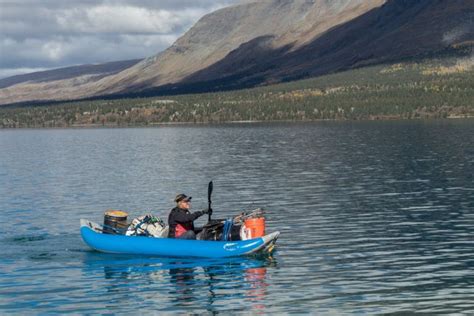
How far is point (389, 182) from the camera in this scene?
7350cm

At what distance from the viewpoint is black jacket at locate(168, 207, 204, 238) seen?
4194 cm

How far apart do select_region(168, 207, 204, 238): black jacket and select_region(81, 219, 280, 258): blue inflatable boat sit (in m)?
0.71

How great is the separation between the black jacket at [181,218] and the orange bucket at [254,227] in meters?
2.28

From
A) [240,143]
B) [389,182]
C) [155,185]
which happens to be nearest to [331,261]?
[389,182]

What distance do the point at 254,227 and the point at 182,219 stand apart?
132 inches

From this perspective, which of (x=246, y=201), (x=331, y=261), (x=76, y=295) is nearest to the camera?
(x=76, y=295)

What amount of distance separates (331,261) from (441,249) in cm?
579

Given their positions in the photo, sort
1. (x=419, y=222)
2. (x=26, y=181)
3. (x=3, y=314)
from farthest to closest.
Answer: (x=26, y=181) → (x=419, y=222) → (x=3, y=314)

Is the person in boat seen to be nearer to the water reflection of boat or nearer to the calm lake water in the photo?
the water reflection of boat

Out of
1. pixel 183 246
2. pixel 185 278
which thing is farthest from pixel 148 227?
pixel 185 278

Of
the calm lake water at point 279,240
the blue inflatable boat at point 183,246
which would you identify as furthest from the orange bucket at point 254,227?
the calm lake water at point 279,240

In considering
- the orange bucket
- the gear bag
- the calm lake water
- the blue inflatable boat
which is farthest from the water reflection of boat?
the gear bag

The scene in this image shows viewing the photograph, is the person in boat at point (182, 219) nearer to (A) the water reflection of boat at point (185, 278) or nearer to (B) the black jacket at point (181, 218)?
(B) the black jacket at point (181, 218)

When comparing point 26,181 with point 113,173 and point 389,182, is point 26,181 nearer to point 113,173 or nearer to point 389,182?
point 113,173
